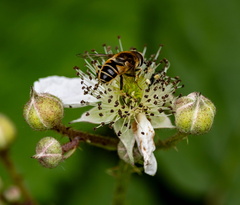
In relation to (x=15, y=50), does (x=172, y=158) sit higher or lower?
lower

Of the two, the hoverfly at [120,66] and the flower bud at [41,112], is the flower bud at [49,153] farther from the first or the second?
the hoverfly at [120,66]

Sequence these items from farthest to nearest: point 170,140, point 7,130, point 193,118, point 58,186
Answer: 1. point 58,186
2. point 7,130
3. point 170,140
4. point 193,118

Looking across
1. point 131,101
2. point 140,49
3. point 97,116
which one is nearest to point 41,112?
point 97,116

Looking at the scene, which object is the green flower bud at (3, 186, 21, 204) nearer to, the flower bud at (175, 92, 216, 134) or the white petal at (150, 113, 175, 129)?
the white petal at (150, 113, 175, 129)

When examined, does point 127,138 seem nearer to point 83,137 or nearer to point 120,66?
point 83,137

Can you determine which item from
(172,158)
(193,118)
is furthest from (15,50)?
(193,118)

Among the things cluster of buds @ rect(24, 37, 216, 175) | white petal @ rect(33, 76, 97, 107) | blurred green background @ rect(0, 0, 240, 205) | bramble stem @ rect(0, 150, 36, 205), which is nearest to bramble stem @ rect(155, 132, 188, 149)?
cluster of buds @ rect(24, 37, 216, 175)

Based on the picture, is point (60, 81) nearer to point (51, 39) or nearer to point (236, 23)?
point (51, 39)

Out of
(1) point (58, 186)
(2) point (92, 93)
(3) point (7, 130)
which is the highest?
(2) point (92, 93)
